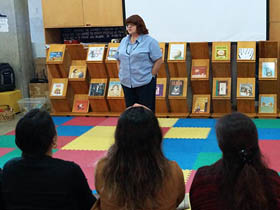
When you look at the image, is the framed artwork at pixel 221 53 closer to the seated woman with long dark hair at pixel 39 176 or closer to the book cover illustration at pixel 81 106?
the book cover illustration at pixel 81 106

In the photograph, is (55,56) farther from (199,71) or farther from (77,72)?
(199,71)

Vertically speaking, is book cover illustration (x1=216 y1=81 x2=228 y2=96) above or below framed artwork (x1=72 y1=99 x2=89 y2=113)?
above

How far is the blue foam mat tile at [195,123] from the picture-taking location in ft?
19.0

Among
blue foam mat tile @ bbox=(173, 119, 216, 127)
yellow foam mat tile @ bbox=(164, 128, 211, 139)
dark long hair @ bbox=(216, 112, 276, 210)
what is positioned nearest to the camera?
dark long hair @ bbox=(216, 112, 276, 210)

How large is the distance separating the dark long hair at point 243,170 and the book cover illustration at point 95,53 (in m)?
5.00

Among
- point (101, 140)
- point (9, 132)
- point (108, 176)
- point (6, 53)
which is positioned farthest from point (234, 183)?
point (6, 53)

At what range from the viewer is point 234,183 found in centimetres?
168

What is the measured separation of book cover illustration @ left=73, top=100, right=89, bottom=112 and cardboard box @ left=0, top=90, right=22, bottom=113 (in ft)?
3.69

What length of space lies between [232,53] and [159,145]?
15.7 feet

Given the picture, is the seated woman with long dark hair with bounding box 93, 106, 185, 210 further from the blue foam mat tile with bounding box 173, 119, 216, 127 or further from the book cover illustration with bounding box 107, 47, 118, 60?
the book cover illustration with bounding box 107, 47, 118, 60

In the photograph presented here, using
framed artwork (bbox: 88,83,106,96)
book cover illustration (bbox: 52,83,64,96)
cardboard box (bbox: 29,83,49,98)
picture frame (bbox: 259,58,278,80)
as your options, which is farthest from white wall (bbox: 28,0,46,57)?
picture frame (bbox: 259,58,278,80)

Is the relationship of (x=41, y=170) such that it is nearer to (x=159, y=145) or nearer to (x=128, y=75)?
(x=159, y=145)

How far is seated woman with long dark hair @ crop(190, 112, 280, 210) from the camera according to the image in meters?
1.65

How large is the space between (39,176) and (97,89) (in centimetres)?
484
